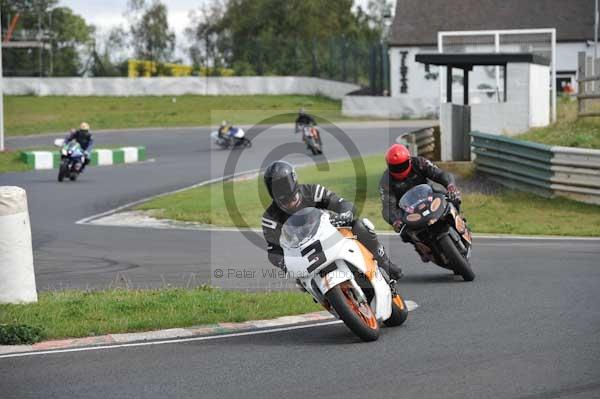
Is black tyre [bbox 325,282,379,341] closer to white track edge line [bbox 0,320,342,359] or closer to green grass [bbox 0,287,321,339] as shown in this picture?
white track edge line [bbox 0,320,342,359]

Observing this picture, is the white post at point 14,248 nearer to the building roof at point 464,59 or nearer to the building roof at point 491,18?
the building roof at point 464,59

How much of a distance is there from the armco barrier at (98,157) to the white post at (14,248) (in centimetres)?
2399

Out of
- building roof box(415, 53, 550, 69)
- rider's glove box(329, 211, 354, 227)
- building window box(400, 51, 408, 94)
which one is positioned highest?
building window box(400, 51, 408, 94)

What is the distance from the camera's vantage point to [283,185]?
827cm

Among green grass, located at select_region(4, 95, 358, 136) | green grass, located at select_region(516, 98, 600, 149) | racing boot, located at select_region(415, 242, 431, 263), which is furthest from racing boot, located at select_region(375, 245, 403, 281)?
green grass, located at select_region(4, 95, 358, 136)

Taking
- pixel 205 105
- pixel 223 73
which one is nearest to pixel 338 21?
pixel 223 73

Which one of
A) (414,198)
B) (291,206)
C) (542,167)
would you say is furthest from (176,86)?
(291,206)

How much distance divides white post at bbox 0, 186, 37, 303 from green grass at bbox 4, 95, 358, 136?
124 ft

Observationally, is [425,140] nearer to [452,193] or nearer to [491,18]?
[452,193]

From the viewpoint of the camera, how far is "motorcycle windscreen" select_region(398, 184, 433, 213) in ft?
37.4

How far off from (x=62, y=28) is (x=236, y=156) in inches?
2319

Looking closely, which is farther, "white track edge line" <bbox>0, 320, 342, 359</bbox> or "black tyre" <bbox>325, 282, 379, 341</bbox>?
"white track edge line" <bbox>0, 320, 342, 359</bbox>

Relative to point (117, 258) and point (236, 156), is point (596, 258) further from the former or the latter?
point (236, 156)

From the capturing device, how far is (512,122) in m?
26.5
